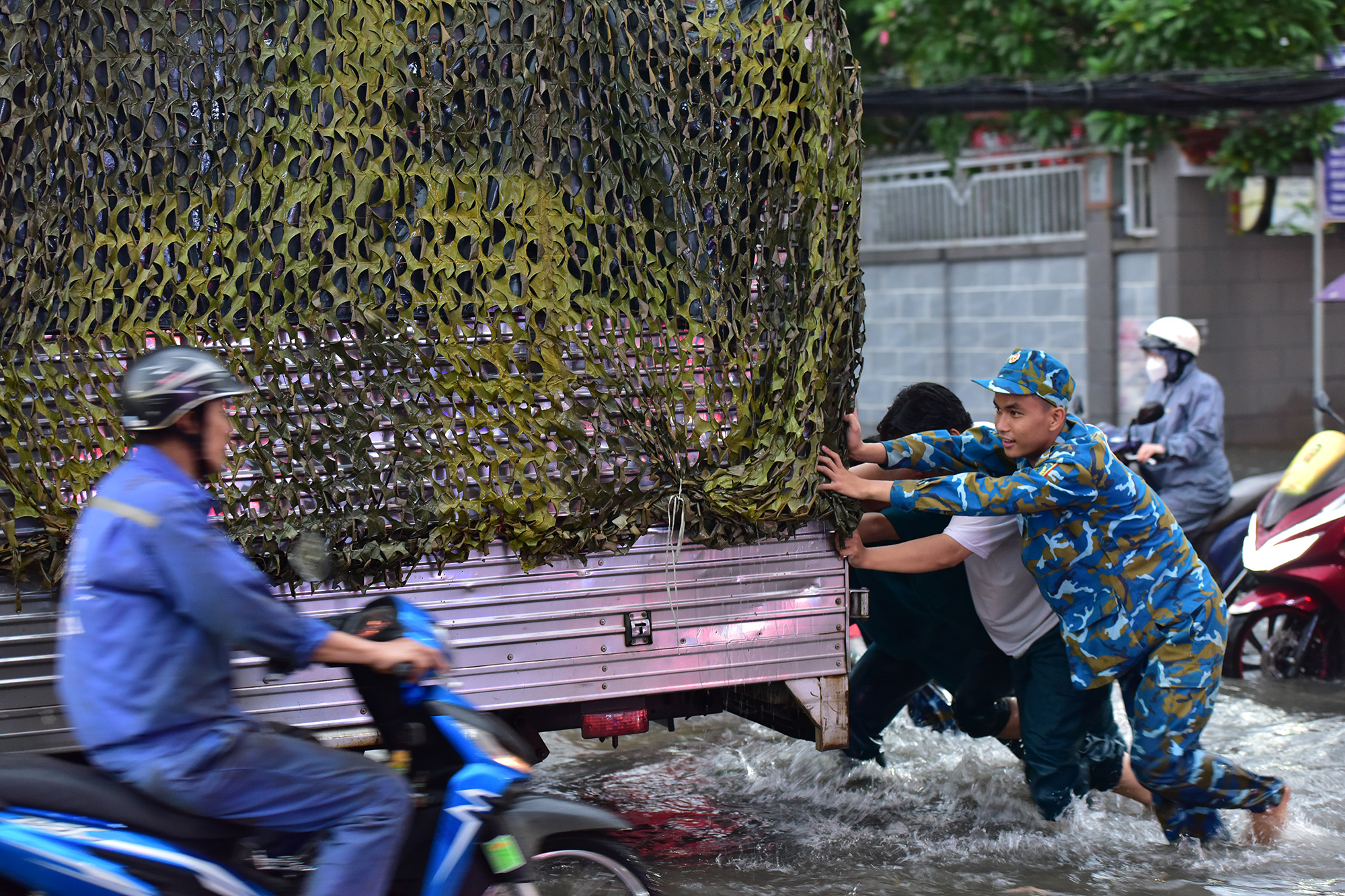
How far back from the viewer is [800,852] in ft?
14.8

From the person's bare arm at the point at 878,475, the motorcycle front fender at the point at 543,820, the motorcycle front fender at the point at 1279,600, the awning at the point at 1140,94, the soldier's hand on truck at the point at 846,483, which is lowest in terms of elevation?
the motorcycle front fender at the point at 1279,600

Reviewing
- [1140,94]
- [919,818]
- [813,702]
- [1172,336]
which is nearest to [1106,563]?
[813,702]

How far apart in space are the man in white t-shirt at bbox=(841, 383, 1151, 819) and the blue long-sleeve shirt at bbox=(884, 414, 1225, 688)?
0.16 metres

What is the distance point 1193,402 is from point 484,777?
16.4 feet

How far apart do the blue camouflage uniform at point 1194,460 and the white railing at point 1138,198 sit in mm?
8319

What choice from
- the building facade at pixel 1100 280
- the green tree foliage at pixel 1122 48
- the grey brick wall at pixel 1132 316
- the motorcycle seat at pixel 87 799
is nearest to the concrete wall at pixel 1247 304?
the building facade at pixel 1100 280

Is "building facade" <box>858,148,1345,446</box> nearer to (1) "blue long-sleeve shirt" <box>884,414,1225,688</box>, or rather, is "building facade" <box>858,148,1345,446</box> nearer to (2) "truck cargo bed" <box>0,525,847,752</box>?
(1) "blue long-sleeve shirt" <box>884,414,1225,688</box>

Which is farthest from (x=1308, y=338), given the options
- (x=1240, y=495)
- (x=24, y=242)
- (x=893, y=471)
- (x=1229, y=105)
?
(x=24, y=242)

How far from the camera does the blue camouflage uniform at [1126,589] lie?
410cm

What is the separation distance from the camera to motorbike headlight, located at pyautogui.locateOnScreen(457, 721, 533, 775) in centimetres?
293

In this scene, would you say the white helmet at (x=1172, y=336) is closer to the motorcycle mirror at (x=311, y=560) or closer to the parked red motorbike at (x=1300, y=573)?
the parked red motorbike at (x=1300, y=573)

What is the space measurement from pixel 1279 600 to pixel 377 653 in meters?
4.78

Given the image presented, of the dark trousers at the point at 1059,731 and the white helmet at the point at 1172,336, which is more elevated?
the white helmet at the point at 1172,336

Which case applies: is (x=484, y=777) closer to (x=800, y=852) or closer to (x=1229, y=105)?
(x=800, y=852)
